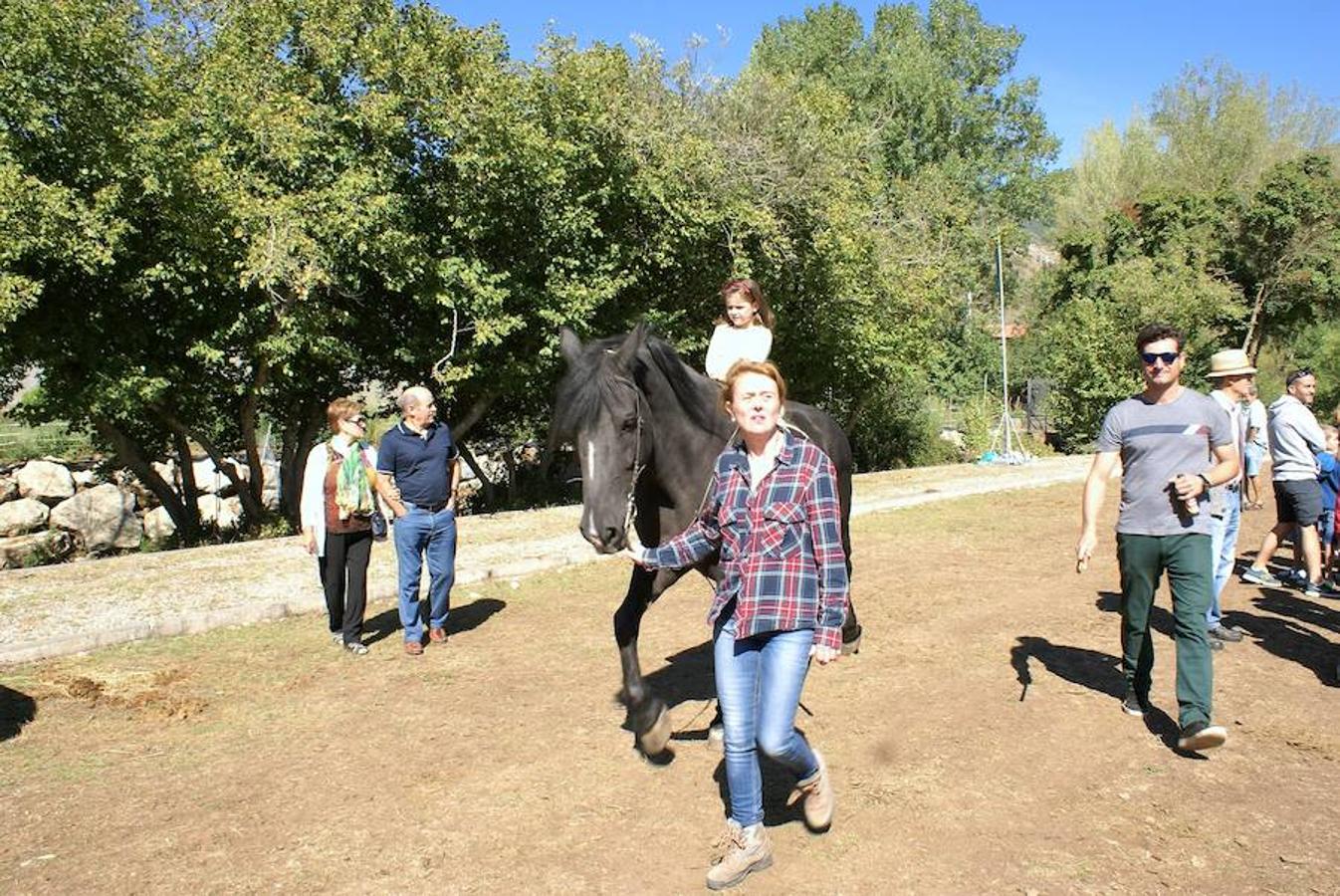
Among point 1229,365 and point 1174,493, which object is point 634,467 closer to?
point 1174,493

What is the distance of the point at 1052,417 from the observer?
32719mm

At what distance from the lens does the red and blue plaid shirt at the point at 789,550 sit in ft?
11.5

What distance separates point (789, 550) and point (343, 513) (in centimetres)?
480

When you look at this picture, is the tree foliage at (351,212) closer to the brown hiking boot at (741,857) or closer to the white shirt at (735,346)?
the white shirt at (735,346)

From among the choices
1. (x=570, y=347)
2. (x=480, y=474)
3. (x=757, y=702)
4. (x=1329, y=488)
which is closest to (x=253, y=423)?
(x=480, y=474)

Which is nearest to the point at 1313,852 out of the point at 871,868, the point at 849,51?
the point at 871,868

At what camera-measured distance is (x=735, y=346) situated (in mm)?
5473

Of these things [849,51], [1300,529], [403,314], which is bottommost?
[1300,529]

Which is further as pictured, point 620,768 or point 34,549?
point 34,549

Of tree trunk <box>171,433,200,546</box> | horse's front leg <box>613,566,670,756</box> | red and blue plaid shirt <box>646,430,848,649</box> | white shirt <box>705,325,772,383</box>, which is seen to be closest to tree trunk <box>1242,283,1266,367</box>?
tree trunk <box>171,433,200,546</box>

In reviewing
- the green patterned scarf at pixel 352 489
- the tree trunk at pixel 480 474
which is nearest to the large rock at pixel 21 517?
the tree trunk at pixel 480 474

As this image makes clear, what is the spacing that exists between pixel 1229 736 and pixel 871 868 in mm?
2740

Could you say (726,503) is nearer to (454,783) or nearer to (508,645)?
(454,783)

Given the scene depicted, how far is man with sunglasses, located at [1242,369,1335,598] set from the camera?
830cm
